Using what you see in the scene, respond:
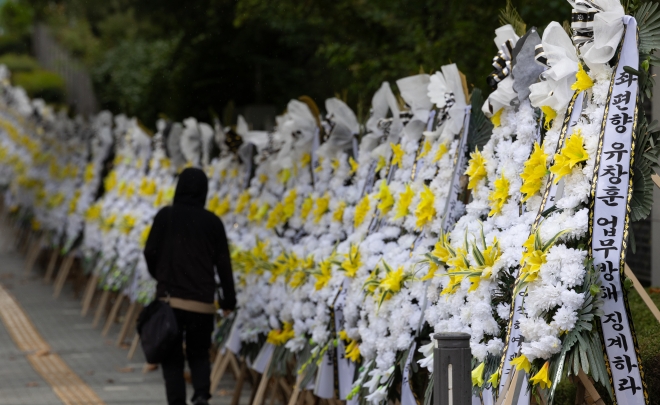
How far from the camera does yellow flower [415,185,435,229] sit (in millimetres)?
5147

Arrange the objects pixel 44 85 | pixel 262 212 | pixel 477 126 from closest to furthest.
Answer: pixel 477 126 < pixel 262 212 < pixel 44 85

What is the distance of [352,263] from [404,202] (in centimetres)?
54

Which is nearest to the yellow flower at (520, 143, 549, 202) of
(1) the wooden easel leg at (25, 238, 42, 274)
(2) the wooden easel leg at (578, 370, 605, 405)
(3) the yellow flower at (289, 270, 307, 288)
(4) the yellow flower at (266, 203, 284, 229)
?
Result: (2) the wooden easel leg at (578, 370, 605, 405)

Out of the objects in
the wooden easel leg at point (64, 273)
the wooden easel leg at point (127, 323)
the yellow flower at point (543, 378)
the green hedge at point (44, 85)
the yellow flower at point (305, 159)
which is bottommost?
the wooden easel leg at point (127, 323)

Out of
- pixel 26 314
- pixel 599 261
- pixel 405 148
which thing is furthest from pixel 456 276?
pixel 26 314

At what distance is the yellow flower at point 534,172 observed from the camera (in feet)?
13.3

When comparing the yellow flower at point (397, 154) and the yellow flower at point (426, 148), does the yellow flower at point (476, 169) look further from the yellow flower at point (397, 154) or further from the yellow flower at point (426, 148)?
the yellow flower at point (397, 154)

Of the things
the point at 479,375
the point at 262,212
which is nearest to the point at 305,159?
the point at 262,212

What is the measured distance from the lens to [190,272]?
6.56 metres

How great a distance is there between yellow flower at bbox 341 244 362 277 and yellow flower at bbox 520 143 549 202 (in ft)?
5.67

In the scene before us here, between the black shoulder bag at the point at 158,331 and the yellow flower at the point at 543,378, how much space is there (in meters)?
3.28

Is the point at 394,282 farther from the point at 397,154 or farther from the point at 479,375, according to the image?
the point at 479,375

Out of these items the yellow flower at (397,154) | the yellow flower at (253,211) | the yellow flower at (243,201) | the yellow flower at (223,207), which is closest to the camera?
the yellow flower at (397,154)

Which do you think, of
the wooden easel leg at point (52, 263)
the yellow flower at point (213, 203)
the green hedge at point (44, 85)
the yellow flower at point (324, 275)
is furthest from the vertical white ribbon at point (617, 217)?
the green hedge at point (44, 85)
